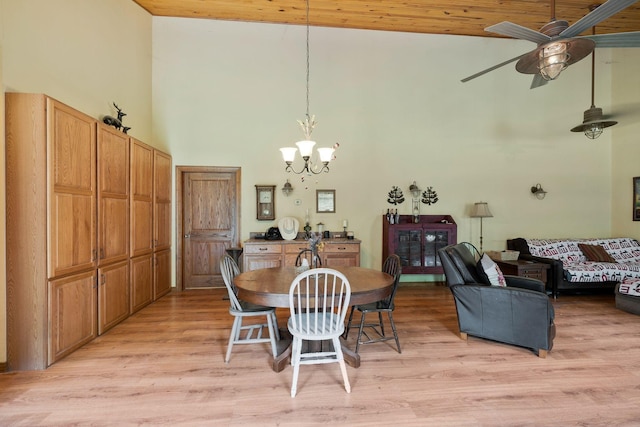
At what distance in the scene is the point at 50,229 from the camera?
2.38 metres

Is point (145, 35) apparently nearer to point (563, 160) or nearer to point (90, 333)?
point (90, 333)

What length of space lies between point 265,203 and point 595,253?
17.3ft

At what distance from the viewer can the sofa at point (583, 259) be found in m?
4.27

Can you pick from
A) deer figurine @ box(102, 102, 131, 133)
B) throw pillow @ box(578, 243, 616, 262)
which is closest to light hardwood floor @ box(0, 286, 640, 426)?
throw pillow @ box(578, 243, 616, 262)

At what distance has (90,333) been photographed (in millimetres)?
2863

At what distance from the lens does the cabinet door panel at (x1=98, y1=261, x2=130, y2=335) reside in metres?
3.01

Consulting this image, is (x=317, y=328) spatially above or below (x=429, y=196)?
below

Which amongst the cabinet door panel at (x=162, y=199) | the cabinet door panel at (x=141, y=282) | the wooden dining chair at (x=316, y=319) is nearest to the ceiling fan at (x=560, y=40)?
the wooden dining chair at (x=316, y=319)

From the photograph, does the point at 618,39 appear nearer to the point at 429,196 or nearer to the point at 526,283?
the point at 526,283

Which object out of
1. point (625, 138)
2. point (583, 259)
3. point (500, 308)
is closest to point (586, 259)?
point (583, 259)

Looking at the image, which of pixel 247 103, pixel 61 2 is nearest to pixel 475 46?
pixel 247 103

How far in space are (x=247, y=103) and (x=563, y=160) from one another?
5.64 metres

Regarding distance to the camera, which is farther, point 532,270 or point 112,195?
point 532,270

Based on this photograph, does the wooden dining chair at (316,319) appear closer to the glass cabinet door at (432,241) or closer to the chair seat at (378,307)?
the chair seat at (378,307)
